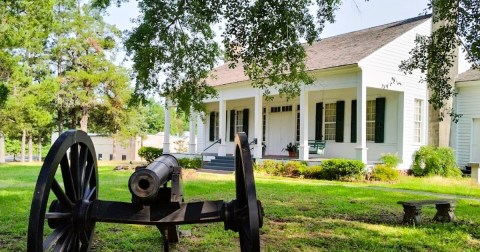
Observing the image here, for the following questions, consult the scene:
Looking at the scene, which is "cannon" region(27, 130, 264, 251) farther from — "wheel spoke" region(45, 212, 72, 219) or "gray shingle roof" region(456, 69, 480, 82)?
"gray shingle roof" region(456, 69, 480, 82)

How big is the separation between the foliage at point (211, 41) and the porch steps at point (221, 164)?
9.53 m

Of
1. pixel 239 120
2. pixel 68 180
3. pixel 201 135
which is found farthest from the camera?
pixel 201 135

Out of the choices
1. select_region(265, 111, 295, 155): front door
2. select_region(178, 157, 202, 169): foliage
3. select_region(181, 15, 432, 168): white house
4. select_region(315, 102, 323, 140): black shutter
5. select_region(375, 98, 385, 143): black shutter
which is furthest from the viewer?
select_region(178, 157, 202, 169): foliage

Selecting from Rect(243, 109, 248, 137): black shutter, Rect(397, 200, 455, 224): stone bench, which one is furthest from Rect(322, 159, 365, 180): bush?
Rect(397, 200, 455, 224): stone bench

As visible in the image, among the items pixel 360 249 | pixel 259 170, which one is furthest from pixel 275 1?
pixel 259 170

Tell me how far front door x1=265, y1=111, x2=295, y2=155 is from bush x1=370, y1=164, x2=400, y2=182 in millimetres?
5671

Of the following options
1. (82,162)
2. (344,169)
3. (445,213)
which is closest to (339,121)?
(344,169)

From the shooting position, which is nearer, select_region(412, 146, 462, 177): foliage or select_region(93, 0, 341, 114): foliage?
select_region(93, 0, 341, 114): foliage

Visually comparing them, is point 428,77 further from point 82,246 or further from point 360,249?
point 82,246

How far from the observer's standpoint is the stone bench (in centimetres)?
→ 692

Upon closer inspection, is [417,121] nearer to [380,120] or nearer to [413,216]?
[380,120]

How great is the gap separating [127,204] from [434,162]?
50.6 feet

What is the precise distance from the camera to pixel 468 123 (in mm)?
19328

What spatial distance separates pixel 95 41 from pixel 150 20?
21.3m
